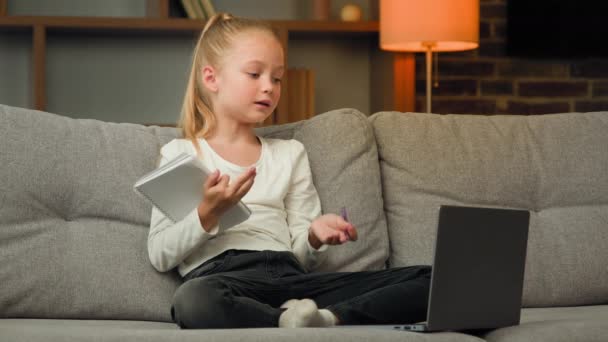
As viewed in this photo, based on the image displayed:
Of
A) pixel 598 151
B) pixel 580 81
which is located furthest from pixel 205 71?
pixel 580 81

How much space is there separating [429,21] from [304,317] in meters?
2.07

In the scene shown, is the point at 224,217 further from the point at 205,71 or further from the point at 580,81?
the point at 580,81

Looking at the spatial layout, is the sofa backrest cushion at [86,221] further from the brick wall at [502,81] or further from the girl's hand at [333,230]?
the brick wall at [502,81]

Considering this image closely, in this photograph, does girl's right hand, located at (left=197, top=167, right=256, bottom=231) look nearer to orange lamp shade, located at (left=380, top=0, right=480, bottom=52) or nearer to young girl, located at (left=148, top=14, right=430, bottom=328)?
young girl, located at (left=148, top=14, right=430, bottom=328)

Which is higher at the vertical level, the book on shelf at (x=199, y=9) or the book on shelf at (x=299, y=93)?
the book on shelf at (x=199, y=9)

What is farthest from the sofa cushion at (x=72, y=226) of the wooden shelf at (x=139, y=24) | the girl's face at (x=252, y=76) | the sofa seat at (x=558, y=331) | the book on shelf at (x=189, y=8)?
the book on shelf at (x=189, y=8)

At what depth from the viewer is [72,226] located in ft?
6.02

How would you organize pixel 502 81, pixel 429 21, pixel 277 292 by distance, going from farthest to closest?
pixel 502 81
pixel 429 21
pixel 277 292

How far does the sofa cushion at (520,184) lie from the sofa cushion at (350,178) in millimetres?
48

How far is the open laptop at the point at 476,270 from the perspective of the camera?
145 centimetres

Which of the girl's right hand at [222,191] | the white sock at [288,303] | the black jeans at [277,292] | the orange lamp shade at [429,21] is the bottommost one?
the white sock at [288,303]

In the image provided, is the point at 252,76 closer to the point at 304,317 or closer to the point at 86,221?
the point at 86,221

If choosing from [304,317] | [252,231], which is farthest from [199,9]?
[304,317]

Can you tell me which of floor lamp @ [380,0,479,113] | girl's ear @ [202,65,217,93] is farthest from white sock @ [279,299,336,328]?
floor lamp @ [380,0,479,113]
